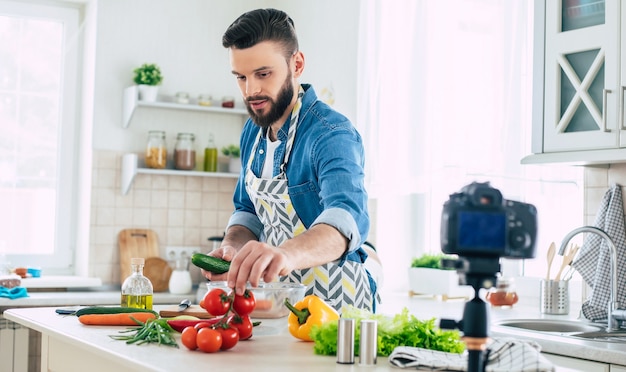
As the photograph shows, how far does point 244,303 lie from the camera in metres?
1.92

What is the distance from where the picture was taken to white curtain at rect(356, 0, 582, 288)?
147 inches

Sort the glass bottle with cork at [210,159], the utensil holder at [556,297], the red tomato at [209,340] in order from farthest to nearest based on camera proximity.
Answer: the glass bottle with cork at [210,159] < the utensil holder at [556,297] < the red tomato at [209,340]

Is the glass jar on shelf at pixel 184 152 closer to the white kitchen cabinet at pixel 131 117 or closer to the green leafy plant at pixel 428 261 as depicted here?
the white kitchen cabinet at pixel 131 117

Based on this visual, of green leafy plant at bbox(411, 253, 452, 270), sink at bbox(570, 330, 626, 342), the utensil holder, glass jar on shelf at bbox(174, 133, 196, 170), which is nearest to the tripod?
sink at bbox(570, 330, 626, 342)

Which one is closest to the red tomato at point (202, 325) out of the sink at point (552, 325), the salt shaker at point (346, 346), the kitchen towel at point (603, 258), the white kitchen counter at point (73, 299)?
the salt shaker at point (346, 346)

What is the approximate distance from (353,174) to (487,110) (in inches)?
72.8

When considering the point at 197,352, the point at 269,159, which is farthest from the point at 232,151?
the point at 197,352

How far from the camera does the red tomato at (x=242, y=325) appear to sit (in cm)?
Answer: 194

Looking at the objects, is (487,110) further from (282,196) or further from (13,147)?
(13,147)

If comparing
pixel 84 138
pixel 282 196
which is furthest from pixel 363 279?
pixel 84 138

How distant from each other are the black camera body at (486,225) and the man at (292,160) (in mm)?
794

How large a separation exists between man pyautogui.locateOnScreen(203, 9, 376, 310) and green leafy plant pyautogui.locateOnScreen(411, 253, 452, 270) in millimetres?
1696

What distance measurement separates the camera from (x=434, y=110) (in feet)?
13.7

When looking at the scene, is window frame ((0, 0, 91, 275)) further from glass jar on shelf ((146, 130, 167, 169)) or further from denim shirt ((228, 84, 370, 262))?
denim shirt ((228, 84, 370, 262))
